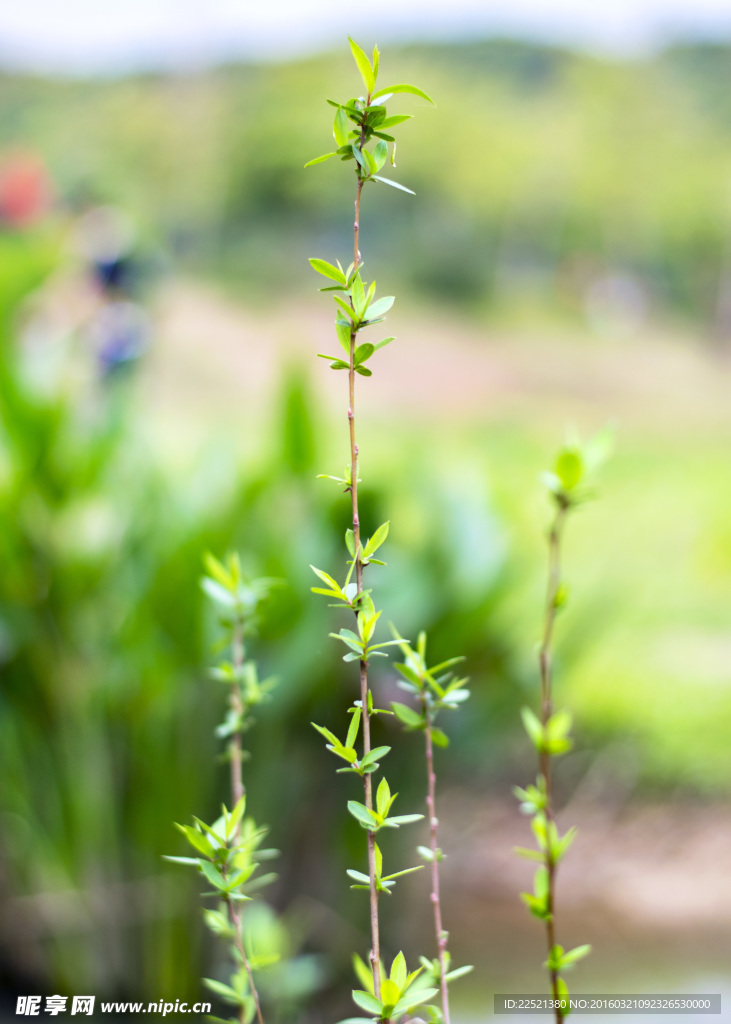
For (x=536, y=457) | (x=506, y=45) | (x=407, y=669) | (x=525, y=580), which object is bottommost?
(x=407, y=669)

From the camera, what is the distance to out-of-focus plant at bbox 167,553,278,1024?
94 mm

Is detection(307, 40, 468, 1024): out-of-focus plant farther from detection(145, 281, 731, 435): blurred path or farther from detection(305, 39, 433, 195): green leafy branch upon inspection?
detection(145, 281, 731, 435): blurred path

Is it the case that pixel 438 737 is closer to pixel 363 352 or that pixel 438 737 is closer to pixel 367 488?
pixel 363 352

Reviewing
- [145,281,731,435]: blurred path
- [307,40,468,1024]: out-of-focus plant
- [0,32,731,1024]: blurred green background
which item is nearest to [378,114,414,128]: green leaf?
[307,40,468,1024]: out-of-focus plant

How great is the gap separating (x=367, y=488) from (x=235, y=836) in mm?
221

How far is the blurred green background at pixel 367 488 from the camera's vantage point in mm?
370

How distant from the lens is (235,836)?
122 millimetres

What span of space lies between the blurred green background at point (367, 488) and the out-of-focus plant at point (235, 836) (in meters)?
0.16

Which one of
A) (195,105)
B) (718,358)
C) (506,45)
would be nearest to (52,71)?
(195,105)

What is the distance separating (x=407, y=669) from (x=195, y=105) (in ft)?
4.61

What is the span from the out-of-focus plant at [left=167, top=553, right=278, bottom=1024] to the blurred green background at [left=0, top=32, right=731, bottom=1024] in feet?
0.51

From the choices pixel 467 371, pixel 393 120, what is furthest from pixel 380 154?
pixel 467 371

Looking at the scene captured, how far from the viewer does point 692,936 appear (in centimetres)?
47

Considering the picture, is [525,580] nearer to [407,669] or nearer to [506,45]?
[407,669]
